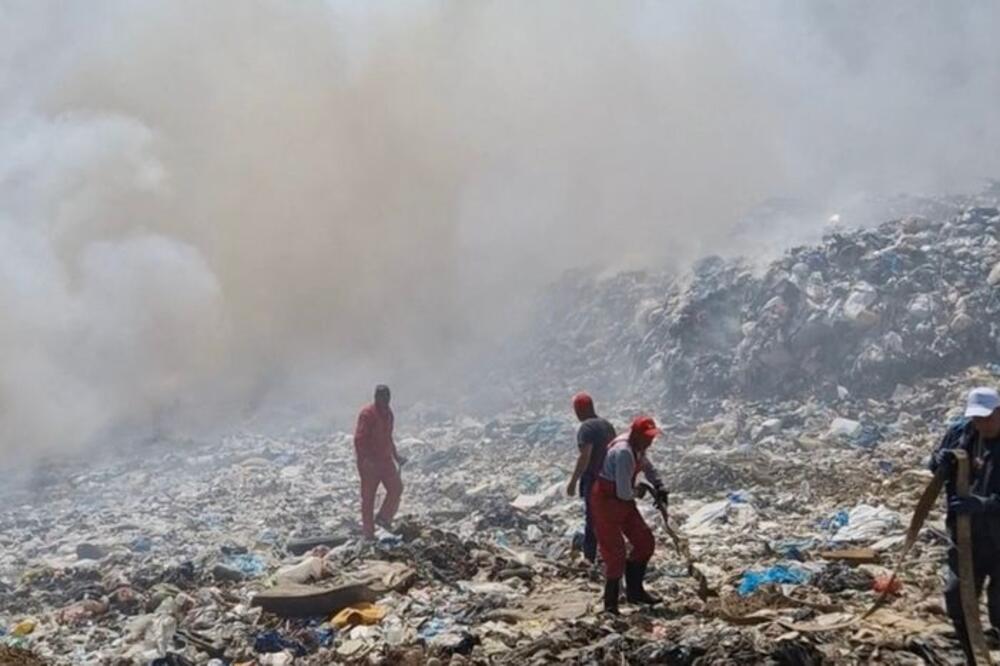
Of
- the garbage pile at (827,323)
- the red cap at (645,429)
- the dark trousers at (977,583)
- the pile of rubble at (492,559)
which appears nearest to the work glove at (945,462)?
the dark trousers at (977,583)

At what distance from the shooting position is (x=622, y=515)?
15.3 feet

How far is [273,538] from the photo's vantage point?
24.4ft

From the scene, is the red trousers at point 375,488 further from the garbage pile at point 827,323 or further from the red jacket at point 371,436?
the garbage pile at point 827,323

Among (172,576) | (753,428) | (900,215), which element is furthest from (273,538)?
(900,215)

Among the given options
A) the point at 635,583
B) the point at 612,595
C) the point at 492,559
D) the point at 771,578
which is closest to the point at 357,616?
the point at 492,559

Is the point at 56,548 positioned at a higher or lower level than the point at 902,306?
lower

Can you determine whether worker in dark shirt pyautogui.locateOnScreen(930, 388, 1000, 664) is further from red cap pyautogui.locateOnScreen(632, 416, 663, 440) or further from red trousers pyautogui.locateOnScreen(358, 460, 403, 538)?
red trousers pyautogui.locateOnScreen(358, 460, 403, 538)

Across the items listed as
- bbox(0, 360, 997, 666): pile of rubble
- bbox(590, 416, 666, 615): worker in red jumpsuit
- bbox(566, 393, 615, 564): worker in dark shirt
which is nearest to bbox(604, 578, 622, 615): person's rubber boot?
bbox(590, 416, 666, 615): worker in red jumpsuit

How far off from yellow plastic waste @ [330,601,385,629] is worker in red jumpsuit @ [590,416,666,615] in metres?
1.24

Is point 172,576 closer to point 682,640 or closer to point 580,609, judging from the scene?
point 580,609

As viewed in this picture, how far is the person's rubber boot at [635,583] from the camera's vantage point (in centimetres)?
478

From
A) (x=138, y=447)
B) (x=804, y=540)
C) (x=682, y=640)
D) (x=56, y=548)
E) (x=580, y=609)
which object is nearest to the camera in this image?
(x=682, y=640)

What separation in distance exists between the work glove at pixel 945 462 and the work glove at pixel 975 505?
0.11 m

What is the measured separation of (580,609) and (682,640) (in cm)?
130
